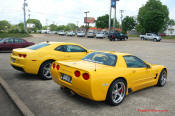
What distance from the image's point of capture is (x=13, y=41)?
15.2 meters

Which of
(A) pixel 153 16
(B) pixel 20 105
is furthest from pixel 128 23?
(B) pixel 20 105

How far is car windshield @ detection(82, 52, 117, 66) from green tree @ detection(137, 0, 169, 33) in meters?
59.0

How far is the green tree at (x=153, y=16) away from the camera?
58.9 meters

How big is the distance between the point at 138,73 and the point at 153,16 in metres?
60.1

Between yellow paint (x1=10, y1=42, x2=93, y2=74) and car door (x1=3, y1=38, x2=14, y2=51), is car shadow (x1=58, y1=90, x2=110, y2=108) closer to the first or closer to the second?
yellow paint (x1=10, y1=42, x2=93, y2=74)

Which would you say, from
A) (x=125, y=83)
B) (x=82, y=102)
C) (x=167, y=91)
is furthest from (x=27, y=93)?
(x=167, y=91)

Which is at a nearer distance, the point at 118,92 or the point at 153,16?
the point at 118,92

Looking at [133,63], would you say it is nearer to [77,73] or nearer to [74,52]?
[77,73]

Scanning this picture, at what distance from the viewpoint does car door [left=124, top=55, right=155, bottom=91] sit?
4781mm

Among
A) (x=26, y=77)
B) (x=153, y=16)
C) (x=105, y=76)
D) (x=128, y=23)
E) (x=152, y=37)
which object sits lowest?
(x=26, y=77)

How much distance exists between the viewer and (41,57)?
250 inches

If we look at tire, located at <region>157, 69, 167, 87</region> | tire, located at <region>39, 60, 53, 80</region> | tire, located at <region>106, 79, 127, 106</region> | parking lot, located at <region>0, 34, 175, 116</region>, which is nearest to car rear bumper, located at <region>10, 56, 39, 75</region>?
tire, located at <region>39, 60, 53, 80</region>

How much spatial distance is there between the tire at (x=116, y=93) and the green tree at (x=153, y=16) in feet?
195

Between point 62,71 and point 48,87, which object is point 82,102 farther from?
point 48,87
